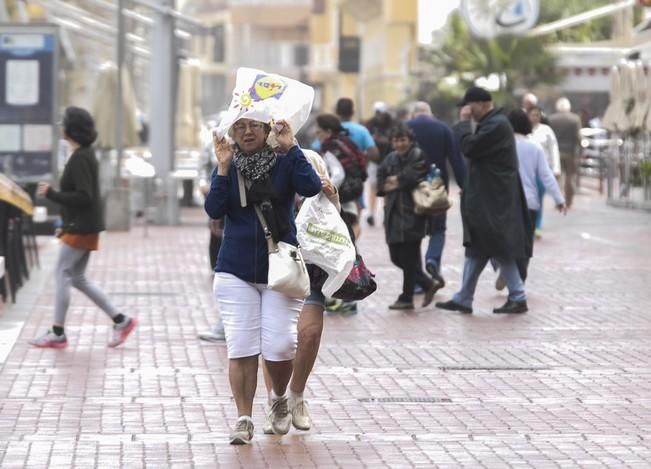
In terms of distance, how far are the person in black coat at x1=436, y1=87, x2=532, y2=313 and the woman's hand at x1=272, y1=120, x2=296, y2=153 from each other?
→ 5597mm

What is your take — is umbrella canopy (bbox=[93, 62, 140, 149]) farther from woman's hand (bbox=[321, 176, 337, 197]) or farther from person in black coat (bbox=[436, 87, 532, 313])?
woman's hand (bbox=[321, 176, 337, 197])

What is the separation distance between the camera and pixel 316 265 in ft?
29.6

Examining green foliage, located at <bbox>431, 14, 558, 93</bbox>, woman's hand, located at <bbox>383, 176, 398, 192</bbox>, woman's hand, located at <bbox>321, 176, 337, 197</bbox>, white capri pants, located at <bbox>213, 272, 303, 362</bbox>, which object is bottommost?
white capri pants, located at <bbox>213, 272, 303, 362</bbox>

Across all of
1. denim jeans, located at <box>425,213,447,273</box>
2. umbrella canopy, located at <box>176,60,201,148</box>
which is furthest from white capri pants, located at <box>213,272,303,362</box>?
umbrella canopy, located at <box>176,60,201,148</box>

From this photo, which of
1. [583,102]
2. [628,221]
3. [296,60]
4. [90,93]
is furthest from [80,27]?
[296,60]

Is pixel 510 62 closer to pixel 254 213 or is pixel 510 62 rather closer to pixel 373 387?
pixel 373 387

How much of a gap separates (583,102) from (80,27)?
25.8m

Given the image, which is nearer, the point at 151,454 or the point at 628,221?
the point at 151,454

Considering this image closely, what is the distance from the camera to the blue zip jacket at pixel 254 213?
842 cm

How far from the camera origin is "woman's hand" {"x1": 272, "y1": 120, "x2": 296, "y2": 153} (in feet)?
27.6

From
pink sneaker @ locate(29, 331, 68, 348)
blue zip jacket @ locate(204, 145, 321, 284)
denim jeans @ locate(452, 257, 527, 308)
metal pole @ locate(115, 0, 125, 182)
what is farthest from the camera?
metal pole @ locate(115, 0, 125, 182)

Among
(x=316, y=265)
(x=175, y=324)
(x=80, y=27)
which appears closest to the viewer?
(x=316, y=265)

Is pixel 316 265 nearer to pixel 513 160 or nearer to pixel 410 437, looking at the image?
pixel 410 437

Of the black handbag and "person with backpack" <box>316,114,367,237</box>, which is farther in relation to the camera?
"person with backpack" <box>316,114,367,237</box>
